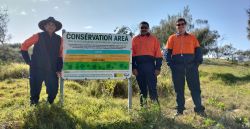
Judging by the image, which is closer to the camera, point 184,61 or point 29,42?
point 29,42

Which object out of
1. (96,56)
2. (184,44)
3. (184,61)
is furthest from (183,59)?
(96,56)

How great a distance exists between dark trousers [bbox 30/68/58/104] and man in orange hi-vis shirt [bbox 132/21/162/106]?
1.68 meters

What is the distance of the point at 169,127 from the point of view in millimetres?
6949

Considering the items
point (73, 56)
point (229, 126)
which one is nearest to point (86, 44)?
point (73, 56)

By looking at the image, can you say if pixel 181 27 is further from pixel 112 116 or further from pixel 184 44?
pixel 112 116

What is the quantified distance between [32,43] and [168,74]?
7733mm

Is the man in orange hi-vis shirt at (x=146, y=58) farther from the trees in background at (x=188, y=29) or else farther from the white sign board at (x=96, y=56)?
the trees in background at (x=188, y=29)

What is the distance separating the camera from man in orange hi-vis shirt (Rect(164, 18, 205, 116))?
8.03 metres

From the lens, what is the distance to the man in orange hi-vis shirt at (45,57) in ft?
23.8

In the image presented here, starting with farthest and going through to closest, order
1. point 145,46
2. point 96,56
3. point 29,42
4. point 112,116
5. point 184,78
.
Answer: point 184,78 < point 145,46 < point 96,56 < point 29,42 < point 112,116

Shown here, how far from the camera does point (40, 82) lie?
7355 mm

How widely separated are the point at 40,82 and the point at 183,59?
2864 mm

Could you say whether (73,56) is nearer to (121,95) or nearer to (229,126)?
(229,126)

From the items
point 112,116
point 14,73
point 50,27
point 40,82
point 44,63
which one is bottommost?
point 112,116
